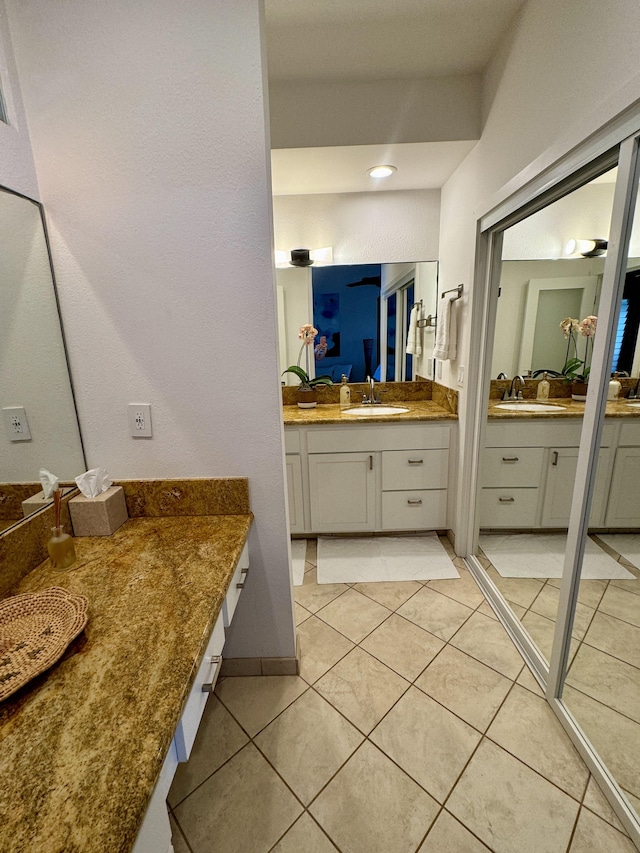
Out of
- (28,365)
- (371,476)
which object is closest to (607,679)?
(371,476)

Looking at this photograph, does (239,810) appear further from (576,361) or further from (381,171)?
(381,171)

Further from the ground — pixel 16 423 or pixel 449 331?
pixel 449 331

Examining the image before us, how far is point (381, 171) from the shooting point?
2148mm

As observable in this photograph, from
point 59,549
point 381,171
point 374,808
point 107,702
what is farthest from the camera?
point 381,171

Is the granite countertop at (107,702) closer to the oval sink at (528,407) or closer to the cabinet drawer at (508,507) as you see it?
the cabinet drawer at (508,507)

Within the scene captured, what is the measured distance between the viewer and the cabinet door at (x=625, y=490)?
3.52ft

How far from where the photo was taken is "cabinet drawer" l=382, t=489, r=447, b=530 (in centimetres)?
243

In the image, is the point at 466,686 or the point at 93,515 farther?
the point at 466,686

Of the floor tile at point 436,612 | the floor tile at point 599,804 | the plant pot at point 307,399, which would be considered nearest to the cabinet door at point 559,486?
the floor tile at point 436,612

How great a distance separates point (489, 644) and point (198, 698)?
1421 mm

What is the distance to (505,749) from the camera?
4.06 ft

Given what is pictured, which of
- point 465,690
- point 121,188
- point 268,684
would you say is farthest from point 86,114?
point 465,690

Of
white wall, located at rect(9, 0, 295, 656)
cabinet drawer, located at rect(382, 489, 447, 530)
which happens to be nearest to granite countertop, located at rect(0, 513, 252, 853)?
white wall, located at rect(9, 0, 295, 656)

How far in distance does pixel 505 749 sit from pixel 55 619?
4.81 feet
